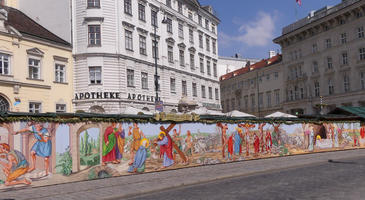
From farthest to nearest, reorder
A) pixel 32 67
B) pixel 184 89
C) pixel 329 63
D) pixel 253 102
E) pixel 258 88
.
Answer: pixel 253 102 → pixel 258 88 → pixel 329 63 → pixel 184 89 → pixel 32 67

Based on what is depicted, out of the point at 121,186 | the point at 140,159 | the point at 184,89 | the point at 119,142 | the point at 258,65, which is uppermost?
the point at 258,65

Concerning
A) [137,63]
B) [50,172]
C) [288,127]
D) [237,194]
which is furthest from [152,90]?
[237,194]

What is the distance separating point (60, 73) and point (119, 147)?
19165mm

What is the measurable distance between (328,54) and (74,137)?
46730 mm

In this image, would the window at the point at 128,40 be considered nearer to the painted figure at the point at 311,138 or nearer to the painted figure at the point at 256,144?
the painted figure at the point at 256,144

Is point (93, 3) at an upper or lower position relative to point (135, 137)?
upper

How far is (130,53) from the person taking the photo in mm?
35781

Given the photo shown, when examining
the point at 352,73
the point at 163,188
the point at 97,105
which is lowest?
the point at 163,188

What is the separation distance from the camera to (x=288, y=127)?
2528 cm

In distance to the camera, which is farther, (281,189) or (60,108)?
(60,108)

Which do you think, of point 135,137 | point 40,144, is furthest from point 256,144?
point 40,144

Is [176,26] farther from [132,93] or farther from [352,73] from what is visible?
[352,73]

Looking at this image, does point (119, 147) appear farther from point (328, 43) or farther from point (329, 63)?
point (328, 43)

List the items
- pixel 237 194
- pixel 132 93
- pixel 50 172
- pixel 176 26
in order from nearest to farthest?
pixel 237 194 < pixel 50 172 < pixel 132 93 < pixel 176 26
